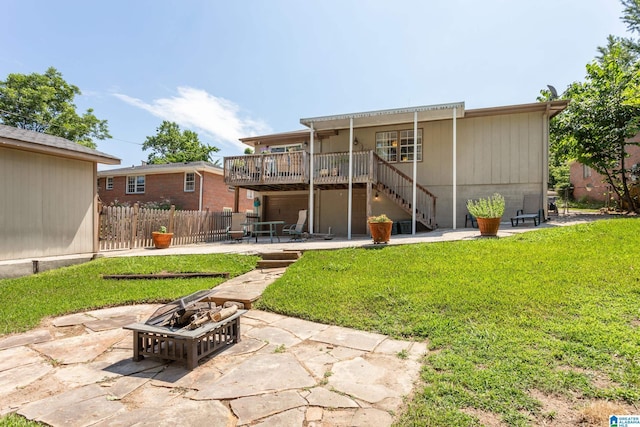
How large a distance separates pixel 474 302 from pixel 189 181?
17739mm

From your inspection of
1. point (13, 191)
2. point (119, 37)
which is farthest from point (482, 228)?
point (119, 37)

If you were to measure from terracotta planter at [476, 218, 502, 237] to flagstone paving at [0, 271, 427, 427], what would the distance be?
5.56 meters

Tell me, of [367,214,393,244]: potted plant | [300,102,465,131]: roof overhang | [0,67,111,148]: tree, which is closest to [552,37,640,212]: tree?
[300,102,465,131]: roof overhang

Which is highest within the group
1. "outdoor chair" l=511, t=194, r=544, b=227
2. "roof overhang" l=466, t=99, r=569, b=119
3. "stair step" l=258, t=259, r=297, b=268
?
"roof overhang" l=466, t=99, r=569, b=119

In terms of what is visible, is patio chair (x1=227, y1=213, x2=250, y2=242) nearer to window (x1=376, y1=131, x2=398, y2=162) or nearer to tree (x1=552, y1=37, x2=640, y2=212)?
window (x1=376, y1=131, x2=398, y2=162)

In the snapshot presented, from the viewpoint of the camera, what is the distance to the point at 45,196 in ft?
23.0

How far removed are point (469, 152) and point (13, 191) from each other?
12613mm

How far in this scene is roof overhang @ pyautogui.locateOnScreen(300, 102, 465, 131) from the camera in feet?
32.9

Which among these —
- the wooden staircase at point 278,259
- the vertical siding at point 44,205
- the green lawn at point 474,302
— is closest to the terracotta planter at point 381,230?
the green lawn at point 474,302

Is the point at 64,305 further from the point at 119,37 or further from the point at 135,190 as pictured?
the point at 135,190

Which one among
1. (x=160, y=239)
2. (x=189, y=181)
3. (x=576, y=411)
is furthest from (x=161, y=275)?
(x=189, y=181)

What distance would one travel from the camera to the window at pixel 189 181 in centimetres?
1856

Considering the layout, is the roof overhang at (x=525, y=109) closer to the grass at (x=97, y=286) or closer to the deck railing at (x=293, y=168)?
the deck railing at (x=293, y=168)

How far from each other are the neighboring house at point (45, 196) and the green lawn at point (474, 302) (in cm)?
105
